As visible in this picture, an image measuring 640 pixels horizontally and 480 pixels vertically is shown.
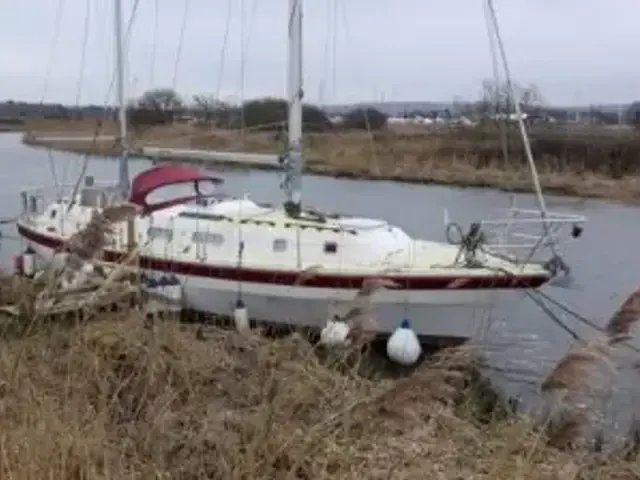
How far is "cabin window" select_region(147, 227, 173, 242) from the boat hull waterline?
0.68m

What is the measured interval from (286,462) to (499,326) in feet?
35.9

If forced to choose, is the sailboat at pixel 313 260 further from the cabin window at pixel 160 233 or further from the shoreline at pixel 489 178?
the shoreline at pixel 489 178

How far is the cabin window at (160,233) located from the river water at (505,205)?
1.79m

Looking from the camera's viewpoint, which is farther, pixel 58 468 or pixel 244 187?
pixel 244 187

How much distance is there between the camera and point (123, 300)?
8.41 meters

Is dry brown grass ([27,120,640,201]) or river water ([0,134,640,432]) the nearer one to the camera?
river water ([0,134,640,432])

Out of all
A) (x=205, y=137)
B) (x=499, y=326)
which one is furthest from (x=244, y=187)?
(x=499, y=326)

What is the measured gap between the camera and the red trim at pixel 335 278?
41.4 ft

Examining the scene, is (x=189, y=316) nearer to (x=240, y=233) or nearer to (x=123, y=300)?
(x=240, y=233)

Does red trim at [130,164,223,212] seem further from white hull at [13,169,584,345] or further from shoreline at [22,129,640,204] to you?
shoreline at [22,129,640,204]

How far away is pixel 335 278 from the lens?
41.6 feet

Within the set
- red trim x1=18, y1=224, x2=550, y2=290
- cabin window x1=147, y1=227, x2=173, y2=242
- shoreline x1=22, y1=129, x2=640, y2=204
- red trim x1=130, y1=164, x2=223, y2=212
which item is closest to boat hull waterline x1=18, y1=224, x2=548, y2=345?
red trim x1=18, y1=224, x2=550, y2=290

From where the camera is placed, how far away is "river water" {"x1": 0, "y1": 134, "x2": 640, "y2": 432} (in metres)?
13.3

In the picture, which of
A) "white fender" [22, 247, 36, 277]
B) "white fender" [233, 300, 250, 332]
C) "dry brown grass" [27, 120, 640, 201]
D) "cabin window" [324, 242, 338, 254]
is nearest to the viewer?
"white fender" [233, 300, 250, 332]
